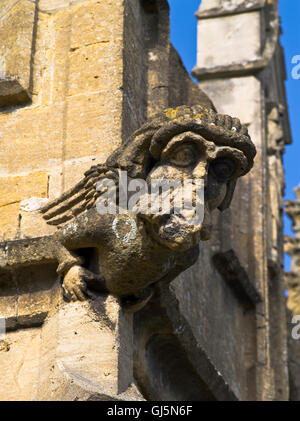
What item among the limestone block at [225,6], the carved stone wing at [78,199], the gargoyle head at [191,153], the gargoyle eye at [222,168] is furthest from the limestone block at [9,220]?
the limestone block at [225,6]

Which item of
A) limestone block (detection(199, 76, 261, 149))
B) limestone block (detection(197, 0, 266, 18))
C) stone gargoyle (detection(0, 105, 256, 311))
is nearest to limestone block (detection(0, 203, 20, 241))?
stone gargoyle (detection(0, 105, 256, 311))

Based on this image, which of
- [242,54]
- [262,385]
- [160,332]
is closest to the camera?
[160,332]

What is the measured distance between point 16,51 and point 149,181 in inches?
59.9

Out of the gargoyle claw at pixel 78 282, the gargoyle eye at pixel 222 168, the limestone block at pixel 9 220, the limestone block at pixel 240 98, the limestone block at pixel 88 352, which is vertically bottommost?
the limestone block at pixel 88 352

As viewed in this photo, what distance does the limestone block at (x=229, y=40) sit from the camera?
32.1 ft

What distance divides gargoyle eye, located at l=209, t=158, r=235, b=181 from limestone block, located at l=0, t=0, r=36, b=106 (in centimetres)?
140

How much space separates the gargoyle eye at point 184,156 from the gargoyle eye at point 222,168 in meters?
0.10

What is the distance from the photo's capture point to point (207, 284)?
7.51 meters

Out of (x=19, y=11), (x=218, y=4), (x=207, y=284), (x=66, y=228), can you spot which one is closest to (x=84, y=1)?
(x=19, y=11)

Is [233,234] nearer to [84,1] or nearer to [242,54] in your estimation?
[242,54]

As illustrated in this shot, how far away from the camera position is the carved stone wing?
217 inches

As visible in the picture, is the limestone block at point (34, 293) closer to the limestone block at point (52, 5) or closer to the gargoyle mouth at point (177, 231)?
the gargoyle mouth at point (177, 231)

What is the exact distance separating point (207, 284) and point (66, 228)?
7.27 ft

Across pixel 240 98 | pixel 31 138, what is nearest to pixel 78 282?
pixel 31 138
